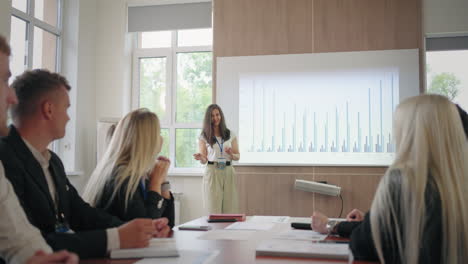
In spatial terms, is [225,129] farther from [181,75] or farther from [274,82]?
[181,75]

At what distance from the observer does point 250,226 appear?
2271mm

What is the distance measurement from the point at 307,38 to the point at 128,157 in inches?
146

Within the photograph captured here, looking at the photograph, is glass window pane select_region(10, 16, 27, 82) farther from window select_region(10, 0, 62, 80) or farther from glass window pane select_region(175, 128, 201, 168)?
glass window pane select_region(175, 128, 201, 168)

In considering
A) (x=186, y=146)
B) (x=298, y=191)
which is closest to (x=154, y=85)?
(x=186, y=146)

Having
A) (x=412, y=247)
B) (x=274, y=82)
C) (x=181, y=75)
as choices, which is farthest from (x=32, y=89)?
(x=181, y=75)

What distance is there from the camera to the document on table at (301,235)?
1859 millimetres

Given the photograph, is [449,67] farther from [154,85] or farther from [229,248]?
[229,248]

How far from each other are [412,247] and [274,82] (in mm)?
4230

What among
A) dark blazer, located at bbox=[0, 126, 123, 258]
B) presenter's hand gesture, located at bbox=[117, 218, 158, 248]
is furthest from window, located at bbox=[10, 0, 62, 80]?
presenter's hand gesture, located at bbox=[117, 218, 158, 248]

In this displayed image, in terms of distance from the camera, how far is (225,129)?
5055 mm

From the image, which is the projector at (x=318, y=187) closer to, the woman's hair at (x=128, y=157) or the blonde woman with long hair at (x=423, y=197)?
the woman's hair at (x=128, y=157)

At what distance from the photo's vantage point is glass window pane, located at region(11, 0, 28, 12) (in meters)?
5.20

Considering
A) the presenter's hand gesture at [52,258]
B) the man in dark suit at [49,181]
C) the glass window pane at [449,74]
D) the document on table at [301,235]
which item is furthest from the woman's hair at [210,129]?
the presenter's hand gesture at [52,258]

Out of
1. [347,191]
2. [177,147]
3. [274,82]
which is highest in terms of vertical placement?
[274,82]
